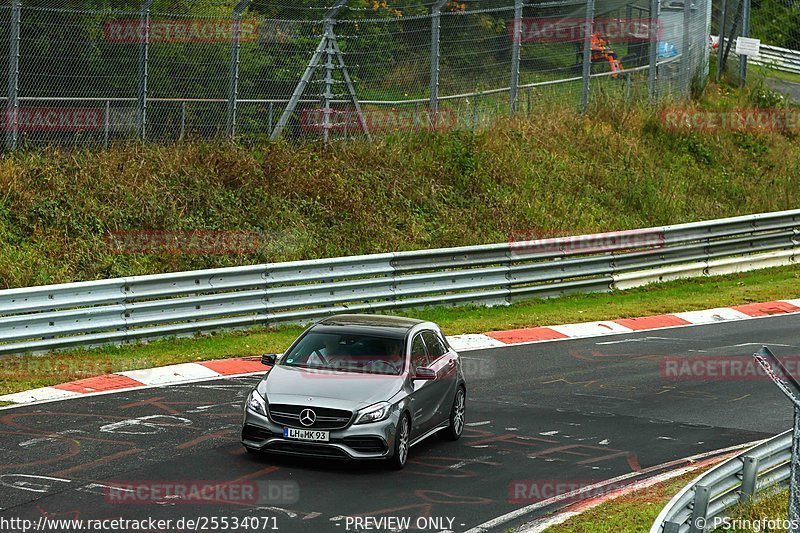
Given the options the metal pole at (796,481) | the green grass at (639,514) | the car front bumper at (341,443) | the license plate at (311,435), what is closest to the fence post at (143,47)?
the car front bumper at (341,443)

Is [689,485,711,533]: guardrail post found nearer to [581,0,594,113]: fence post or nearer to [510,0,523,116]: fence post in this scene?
[510,0,523,116]: fence post

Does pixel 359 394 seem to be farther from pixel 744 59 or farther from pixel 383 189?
pixel 744 59

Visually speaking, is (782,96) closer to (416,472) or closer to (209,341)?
(209,341)

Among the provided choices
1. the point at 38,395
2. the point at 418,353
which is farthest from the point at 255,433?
the point at 38,395

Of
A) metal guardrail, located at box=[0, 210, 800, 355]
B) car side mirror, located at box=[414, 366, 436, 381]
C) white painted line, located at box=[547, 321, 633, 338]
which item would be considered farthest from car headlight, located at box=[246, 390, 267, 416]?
white painted line, located at box=[547, 321, 633, 338]

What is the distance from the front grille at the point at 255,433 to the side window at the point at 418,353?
Answer: 6.34 feet

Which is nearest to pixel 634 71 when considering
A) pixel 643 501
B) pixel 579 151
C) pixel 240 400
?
pixel 579 151

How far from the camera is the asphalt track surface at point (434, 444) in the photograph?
10414mm

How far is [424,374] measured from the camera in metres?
12.8

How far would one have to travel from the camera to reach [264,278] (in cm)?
1939

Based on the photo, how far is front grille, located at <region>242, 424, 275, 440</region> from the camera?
38.7ft

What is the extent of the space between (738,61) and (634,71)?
29.1 ft

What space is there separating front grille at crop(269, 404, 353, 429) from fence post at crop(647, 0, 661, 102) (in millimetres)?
23271

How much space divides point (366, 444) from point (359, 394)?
58cm
